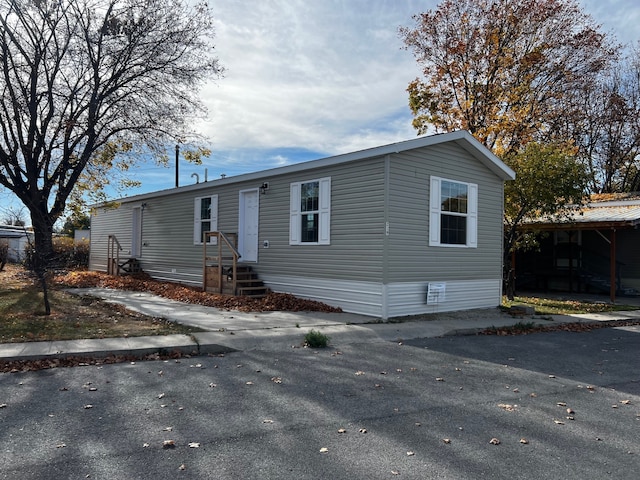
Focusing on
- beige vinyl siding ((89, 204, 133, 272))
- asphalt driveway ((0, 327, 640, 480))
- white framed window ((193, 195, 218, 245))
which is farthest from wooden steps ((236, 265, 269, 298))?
beige vinyl siding ((89, 204, 133, 272))

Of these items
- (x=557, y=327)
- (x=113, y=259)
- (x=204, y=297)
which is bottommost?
(x=557, y=327)

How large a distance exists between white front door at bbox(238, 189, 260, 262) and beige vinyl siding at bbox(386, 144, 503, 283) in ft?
14.9

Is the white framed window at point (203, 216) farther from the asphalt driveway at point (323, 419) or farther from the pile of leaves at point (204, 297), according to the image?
the asphalt driveway at point (323, 419)

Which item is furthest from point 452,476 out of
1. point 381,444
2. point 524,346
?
point 524,346

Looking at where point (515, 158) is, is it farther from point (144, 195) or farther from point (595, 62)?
point (144, 195)

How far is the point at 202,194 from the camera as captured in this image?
51.8 ft

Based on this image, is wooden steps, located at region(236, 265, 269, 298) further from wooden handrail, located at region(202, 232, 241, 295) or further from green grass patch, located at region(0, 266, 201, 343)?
green grass patch, located at region(0, 266, 201, 343)

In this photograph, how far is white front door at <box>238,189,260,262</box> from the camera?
44.5 ft

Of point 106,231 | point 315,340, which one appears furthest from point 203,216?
point 315,340

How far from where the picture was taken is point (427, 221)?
11109mm

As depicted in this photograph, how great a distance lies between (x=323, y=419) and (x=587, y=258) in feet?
59.5

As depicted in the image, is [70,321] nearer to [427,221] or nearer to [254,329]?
[254,329]

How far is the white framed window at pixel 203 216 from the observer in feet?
49.9

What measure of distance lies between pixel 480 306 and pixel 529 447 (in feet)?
29.7
